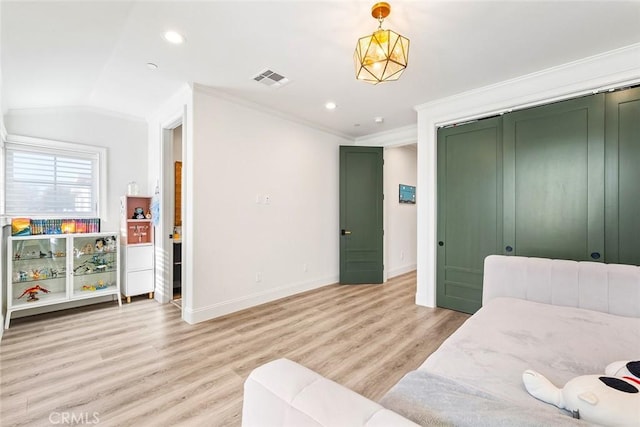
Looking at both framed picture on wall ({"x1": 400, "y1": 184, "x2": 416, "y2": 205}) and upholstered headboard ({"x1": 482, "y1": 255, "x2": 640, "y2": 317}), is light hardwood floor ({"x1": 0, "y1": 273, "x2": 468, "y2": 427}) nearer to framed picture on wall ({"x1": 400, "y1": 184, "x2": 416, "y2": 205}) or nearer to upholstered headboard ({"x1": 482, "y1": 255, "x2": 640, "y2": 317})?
upholstered headboard ({"x1": 482, "y1": 255, "x2": 640, "y2": 317})

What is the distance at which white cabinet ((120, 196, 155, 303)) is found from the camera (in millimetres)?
3805

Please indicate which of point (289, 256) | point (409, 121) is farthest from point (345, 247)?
point (409, 121)

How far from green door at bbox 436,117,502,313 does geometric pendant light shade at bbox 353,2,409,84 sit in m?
1.87

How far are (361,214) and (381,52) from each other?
3266mm

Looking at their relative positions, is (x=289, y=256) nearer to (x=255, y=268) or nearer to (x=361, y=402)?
(x=255, y=268)

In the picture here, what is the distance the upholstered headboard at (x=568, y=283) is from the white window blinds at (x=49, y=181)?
5.01m

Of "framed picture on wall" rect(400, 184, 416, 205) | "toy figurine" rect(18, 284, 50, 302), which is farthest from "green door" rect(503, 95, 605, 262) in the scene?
"toy figurine" rect(18, 284, 50, 302)

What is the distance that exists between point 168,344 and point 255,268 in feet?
4.43

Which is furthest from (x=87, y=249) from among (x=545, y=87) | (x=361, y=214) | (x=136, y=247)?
(x=545, y=87)

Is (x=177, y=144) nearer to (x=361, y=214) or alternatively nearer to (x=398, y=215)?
(x=361, y=214)

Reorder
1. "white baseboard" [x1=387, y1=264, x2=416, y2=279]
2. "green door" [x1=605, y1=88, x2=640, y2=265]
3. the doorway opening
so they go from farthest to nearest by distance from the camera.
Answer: "white baseboard" [x1=387, y1=264, x2=416, y2=279] → the doorway opening → "green door" [x1=605, y1=88, x2=640, y2=265]

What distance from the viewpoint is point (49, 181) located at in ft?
11.8

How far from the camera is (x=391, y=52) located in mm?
1870

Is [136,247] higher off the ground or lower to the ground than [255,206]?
lower
